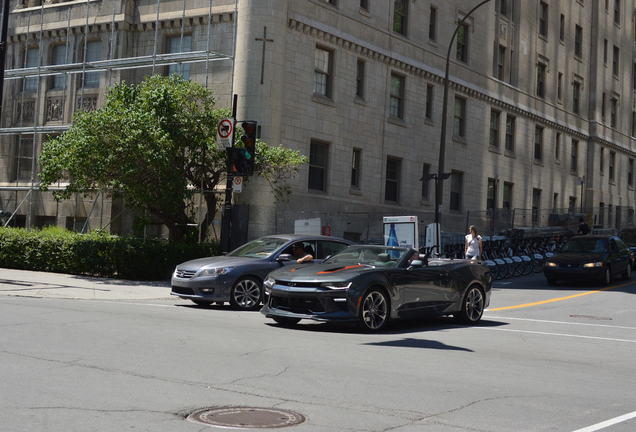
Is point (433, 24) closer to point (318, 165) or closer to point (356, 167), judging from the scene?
point (356, 167)

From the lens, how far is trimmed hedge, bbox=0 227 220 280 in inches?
896

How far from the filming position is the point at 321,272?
509 inches

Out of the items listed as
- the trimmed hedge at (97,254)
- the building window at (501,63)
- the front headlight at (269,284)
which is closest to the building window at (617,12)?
the building window at (501,63)

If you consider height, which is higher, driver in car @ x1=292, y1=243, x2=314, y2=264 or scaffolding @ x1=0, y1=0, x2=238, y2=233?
scaffolding @ x1=0, y1=0, x2=238, y2=233

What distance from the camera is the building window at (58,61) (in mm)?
33781

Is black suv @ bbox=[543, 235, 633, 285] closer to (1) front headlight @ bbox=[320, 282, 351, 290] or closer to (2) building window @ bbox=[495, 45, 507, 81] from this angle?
(1) front headlight @ bbox=[320, 282, 351, 290]

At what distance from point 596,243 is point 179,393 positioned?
22.1 m

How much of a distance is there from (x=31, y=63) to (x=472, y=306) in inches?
1047

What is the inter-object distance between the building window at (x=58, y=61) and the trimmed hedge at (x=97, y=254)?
10457 mm

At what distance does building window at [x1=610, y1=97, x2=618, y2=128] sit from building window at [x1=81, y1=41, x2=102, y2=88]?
38.6 metres

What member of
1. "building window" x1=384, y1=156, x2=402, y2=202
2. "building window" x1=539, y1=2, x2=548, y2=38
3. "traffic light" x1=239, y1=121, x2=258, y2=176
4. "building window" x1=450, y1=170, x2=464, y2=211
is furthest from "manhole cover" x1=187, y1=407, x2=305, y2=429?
"building window" x1=539, y1=2, x2=548, y2=38

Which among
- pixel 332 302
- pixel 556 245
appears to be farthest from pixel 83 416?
pixel 556 245

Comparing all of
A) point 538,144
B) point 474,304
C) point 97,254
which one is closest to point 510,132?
point 538,144

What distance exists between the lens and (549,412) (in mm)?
7281
